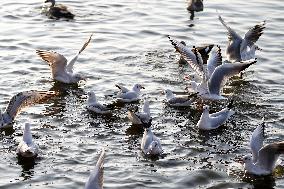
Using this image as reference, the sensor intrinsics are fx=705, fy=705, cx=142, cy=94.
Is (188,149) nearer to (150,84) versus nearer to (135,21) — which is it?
(150,84)

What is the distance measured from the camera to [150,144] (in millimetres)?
13188

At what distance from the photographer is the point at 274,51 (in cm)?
2025

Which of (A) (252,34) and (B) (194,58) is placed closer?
(B) (194,58)

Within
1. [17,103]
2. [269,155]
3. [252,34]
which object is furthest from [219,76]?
[17,103]

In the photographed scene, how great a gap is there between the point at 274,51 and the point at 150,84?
4.63 meters

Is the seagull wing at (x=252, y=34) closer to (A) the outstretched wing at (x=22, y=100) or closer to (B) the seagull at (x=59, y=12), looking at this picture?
(A) the outstretched wing at (x=22, y=100)

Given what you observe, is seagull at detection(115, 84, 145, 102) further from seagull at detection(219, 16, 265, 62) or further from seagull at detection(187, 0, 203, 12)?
seagull at detection(187, 0, 203, 12)

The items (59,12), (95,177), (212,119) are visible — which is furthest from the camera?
(59,12)

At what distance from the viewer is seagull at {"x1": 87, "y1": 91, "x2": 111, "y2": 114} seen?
606 inches

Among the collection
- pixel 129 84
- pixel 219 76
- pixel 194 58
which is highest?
pixel 194 58

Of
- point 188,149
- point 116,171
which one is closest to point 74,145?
point 116,171

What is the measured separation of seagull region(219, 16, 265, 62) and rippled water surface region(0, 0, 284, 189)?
0.45 m

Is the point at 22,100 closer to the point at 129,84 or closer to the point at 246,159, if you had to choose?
the point at 129,84

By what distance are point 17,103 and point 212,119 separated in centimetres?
413
